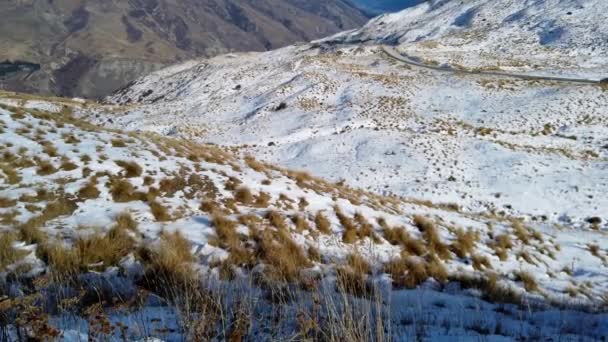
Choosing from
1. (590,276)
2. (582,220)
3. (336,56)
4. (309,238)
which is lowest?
(582,220)

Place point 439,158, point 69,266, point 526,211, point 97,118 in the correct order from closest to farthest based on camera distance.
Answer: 1. point 69,266
2. point 526,211
3. point 439,158
4. point 97,118

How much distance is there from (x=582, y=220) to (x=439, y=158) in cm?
768

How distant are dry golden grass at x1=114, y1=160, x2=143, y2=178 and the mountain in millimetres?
12025

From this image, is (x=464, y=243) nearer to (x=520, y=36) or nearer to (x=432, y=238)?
(x=432, y=238)

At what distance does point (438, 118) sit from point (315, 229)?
74.6ft

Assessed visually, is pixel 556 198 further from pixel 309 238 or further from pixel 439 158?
pixel 309 238

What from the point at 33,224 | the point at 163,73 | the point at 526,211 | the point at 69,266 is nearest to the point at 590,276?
the point at 526,211

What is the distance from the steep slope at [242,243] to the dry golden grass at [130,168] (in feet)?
0.15

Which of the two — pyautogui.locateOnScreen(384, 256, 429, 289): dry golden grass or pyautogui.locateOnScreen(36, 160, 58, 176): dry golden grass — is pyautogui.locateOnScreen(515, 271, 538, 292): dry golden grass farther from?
pyautogui.locateOnScreen(36, 160, 58, 176): dry golden grass

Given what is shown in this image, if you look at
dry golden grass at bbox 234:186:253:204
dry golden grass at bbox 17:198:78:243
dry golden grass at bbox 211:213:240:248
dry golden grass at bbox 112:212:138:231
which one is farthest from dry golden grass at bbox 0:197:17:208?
dry golden grass at bbox 234:186:253:204

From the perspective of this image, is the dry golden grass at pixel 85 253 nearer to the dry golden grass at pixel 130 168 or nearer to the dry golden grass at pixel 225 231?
the dry golden grass at pixel 225 231

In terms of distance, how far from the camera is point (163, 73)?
7362 centimetres

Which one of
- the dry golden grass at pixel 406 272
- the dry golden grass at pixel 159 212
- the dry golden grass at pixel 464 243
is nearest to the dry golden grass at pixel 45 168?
the dry golden grass at pixel 159 212

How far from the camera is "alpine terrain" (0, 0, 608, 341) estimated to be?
429 cm
